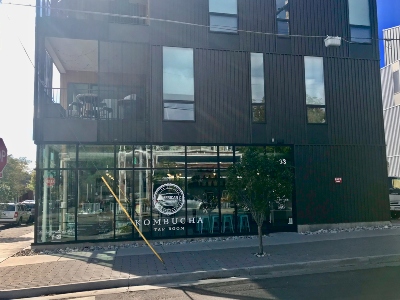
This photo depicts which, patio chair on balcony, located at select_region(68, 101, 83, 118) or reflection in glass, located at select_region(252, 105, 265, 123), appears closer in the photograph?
patio chair on balcony, located at select_region(68, 101, 83, 118)

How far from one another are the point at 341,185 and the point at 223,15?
26.0 ft

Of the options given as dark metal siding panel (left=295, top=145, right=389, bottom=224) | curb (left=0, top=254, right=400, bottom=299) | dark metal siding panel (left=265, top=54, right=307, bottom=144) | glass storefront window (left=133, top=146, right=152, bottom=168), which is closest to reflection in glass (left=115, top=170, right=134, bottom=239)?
glass storefront window (left=133, top=146, right=152, bottom=168)

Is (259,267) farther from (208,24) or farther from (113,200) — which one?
(208,24)

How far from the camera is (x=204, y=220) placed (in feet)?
43.8

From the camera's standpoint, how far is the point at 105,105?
43.1ft

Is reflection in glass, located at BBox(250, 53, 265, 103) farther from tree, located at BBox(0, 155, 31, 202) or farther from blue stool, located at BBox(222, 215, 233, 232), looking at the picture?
tree, located at BBox(0, 155, 31, 202)

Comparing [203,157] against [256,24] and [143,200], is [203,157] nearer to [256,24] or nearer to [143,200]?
[143,200]

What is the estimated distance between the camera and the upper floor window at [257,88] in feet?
46.0

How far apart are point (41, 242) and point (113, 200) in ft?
8.59

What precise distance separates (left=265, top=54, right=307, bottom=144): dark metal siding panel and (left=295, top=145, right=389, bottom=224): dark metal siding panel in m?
0.77

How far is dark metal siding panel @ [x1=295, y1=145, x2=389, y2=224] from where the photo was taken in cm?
1420

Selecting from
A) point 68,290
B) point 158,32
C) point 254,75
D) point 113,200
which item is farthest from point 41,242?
point 254,75

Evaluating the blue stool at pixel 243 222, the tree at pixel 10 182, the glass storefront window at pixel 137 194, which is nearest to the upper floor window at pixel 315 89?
the glass storefront window at pixel 137 194

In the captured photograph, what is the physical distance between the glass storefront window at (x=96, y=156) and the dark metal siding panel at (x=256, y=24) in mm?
6270
